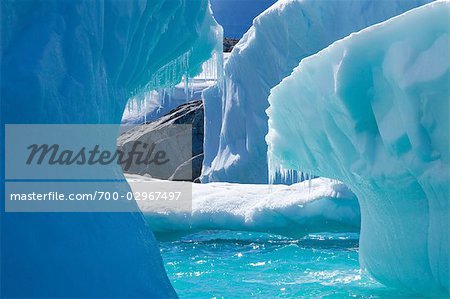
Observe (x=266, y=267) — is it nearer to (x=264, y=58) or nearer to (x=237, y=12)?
(x=264, y=58)

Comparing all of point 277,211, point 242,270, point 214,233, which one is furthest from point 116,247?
point 214,233

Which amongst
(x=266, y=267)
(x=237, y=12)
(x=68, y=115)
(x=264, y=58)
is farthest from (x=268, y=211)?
(x=237, y=12)

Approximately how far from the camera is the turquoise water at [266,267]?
5880mm

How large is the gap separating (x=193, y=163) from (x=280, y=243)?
10417 mm

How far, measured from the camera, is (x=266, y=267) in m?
7.48

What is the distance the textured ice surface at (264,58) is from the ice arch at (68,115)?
887cm

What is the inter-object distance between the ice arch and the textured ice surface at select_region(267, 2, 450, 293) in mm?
1892

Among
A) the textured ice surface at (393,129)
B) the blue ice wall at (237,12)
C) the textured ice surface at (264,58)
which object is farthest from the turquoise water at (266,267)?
the blue ice wall at (237,12)

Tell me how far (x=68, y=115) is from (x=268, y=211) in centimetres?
582

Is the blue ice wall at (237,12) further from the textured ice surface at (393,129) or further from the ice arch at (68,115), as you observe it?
the ice arch at (68,115)

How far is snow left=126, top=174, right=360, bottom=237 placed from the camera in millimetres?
8844

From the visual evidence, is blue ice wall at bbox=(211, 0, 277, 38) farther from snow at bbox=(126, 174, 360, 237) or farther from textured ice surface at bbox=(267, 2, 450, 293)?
textured ice surface at bbox=(267, 2, 450, 293)

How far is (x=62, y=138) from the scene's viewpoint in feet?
11.6

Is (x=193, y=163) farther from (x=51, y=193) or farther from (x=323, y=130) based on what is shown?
(x=51, y=193)
